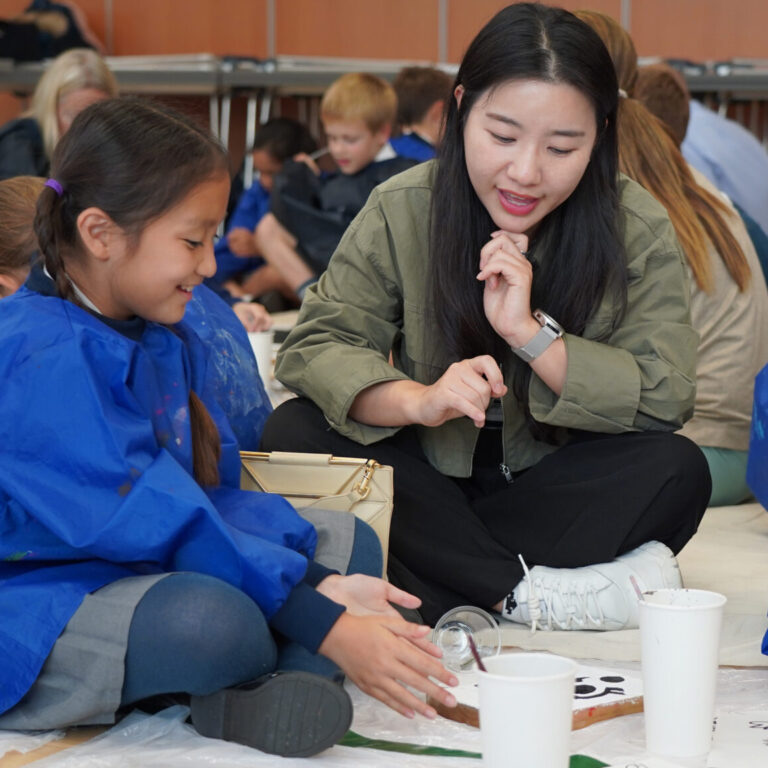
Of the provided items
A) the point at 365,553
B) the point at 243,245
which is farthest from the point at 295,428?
the point at 243,245

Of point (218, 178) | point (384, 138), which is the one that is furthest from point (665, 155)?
point (384, 138)

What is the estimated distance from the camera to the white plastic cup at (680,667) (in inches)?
43.9

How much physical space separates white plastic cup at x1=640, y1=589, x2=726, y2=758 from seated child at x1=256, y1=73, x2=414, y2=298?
10.7ft

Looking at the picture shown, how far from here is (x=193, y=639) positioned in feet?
4.09

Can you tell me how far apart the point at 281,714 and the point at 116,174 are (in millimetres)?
603

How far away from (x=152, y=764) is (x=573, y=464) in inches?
29.8

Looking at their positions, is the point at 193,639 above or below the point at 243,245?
above

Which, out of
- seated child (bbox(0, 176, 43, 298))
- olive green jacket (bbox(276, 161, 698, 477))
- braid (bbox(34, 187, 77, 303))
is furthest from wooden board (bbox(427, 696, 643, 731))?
seated child (bbox(0, 176, 43, 298))

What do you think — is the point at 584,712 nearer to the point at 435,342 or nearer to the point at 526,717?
the point at 526,717

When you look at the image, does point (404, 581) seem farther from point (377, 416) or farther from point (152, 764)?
point (152, 764)

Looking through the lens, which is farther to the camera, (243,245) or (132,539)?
(243,245)

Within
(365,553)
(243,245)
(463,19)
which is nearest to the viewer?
(365,553)

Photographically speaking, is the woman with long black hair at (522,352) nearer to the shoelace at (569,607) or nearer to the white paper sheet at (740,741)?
the shoelace at (569,607)

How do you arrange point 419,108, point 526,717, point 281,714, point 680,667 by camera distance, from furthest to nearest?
point 419,108 < point 281,714 < point 680,667 < point 526,717
